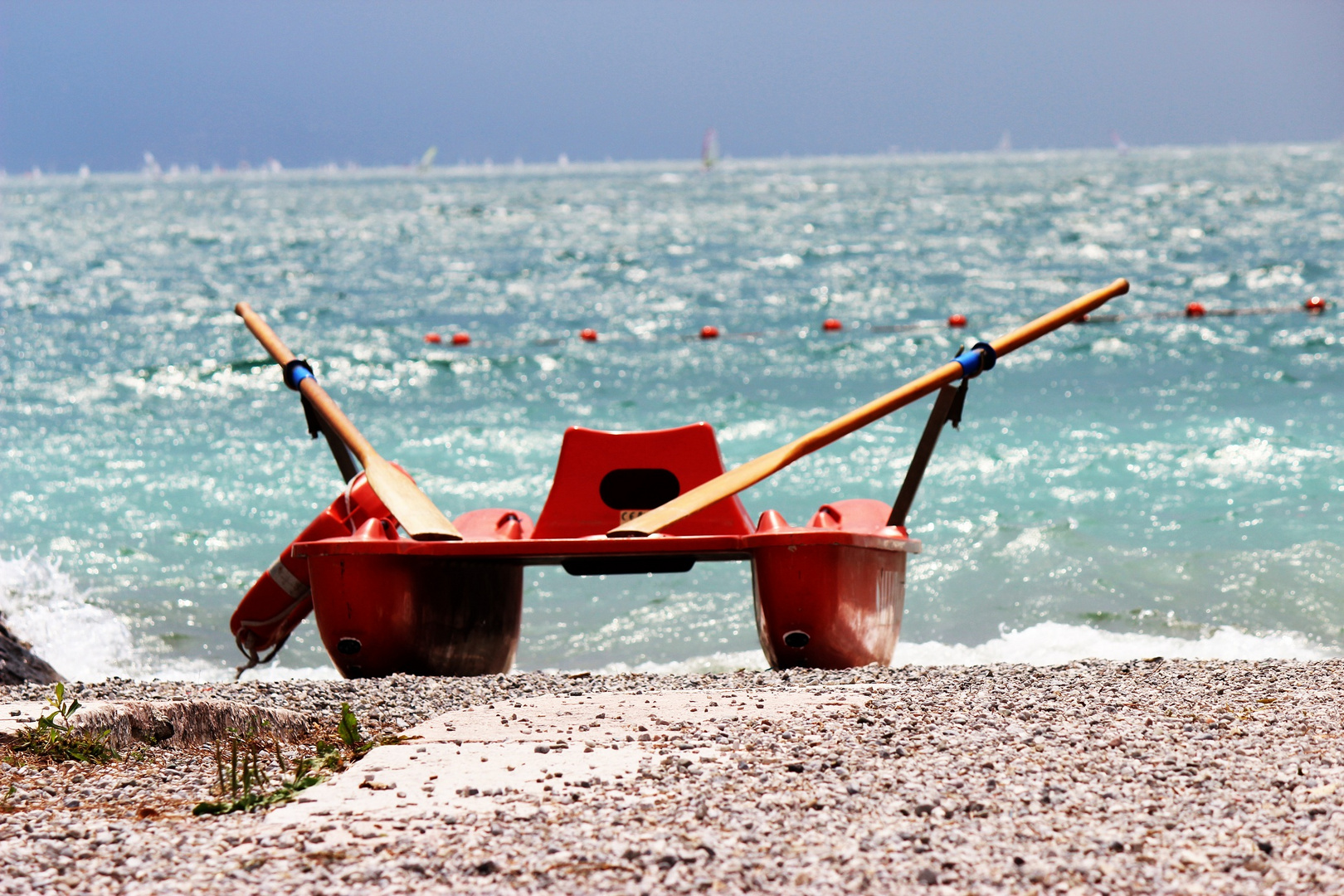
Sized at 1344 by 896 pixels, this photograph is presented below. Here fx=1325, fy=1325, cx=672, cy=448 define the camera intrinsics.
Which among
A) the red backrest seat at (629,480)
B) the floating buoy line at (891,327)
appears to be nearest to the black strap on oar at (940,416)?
the red backrest seat at (629,480)

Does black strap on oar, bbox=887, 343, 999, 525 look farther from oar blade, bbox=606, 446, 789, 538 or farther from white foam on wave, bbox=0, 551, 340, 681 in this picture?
white foam on wave, bbox=0, 551, 340, 681

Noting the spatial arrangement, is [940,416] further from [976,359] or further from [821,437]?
[821,437]

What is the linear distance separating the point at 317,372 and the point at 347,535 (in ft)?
39.6

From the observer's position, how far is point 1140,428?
1307 cm

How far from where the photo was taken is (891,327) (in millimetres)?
20344

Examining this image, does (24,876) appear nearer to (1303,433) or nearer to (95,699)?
(95,699)

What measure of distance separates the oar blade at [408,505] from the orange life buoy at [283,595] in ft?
0.38

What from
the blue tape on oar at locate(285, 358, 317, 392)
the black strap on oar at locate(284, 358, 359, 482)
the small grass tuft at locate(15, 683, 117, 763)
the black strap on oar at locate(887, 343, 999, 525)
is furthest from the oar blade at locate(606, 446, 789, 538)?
the small grass tuft at locate(15, 683, 117, 763)

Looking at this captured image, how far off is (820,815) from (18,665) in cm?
398

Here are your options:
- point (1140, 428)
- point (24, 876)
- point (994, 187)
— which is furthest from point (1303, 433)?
point (994, 187)

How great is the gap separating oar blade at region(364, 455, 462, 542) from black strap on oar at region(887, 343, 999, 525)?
2188 mm

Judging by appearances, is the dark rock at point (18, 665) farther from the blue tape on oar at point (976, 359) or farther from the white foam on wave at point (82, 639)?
the blue tape on oar at point (976, 359)

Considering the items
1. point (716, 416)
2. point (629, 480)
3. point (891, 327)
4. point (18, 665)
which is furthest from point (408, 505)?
point (891, 327)

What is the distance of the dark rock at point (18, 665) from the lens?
216 inches
